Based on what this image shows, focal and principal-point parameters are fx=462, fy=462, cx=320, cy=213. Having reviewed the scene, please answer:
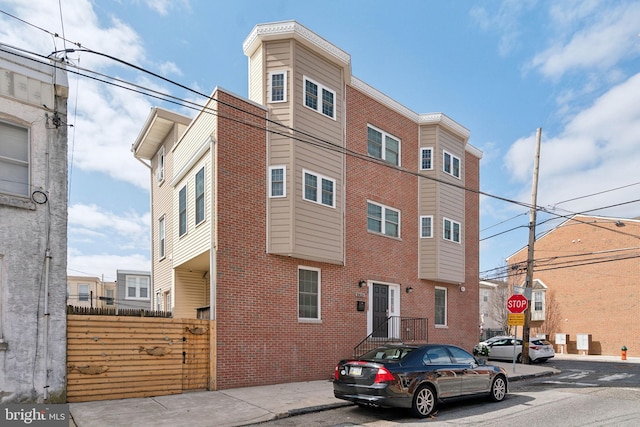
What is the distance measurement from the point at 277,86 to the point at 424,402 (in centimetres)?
957

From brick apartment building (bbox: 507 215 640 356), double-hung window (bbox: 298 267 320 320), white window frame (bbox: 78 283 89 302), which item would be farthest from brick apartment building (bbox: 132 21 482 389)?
white window frame (bbox: 78 283 89 302)

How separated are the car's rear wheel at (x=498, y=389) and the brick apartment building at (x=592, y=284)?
61.6 feet

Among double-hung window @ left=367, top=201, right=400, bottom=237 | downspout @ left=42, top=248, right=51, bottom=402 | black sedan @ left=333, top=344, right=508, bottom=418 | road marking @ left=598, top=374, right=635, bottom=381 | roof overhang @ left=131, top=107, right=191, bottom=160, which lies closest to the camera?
black sedan @ left=333, top=344, right=508, bottom=418

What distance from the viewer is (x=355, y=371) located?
30.5 feet

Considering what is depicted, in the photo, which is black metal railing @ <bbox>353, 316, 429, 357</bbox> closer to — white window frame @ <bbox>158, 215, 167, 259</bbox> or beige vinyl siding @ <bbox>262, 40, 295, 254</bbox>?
beige vinyl siding @ <bbox>262, 40, 295, 254</bbox>

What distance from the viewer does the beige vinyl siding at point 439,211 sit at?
18.3 metres

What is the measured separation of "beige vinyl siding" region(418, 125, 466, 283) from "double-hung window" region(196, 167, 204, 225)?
8.92 meters

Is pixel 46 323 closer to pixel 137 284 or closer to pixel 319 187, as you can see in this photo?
pixel 319 187

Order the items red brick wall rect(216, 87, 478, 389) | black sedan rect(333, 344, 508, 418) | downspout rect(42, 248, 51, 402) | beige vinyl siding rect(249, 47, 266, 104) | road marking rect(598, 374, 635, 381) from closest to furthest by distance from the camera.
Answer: black sedan rect(333, 344, 508, 418) → downspout rect(42, 248, 51, 402) → red brick wall rect(216, 87, 478, 389) → beige vinyl siding rect(249, 47, 266, 104) → road marking rect(598, 374, 635, 381)

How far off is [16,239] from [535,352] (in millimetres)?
20980

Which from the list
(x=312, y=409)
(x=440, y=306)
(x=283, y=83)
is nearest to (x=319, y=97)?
(x=283, y=83)

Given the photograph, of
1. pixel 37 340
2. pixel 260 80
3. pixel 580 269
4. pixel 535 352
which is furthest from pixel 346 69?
pixel 580 269

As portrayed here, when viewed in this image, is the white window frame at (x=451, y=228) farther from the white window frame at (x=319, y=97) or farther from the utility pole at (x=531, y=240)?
the white window frame at (x=319, y=97)

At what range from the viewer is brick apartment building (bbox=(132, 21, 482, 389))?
12562mm
